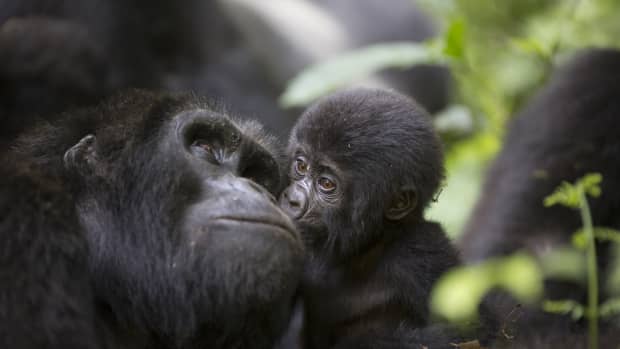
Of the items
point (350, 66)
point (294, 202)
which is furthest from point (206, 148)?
point (350, 66)

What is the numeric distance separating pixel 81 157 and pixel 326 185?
76 centimetres

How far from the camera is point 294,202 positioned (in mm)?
2408

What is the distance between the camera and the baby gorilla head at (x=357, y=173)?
241 centimetres

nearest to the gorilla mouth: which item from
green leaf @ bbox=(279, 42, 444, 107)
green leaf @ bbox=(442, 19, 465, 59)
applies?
green leaf @ bbox=(279, 42, 444, 107)

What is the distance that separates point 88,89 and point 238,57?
1.48 m

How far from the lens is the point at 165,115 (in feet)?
6.66

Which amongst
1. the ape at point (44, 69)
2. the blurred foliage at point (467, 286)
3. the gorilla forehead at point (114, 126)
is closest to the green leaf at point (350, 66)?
the ape at point (44, 69)

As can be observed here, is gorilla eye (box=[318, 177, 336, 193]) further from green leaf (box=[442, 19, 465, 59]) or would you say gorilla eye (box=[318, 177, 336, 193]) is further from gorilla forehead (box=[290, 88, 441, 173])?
green leaf (box=[442, 19, 465, 59])

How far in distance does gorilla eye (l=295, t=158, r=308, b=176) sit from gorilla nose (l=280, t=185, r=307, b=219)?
6 cm

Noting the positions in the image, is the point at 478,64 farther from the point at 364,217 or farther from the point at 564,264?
the point at 364,217

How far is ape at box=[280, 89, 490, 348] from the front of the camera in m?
2.39

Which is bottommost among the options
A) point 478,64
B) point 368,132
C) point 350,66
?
point 368,132

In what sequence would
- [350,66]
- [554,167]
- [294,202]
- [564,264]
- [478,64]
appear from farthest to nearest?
[478,64] < [350,66] < [554,167] < [564,264] < [294,202]

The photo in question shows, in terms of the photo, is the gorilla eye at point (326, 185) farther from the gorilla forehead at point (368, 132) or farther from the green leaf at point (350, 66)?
the green leaf at point (350, 66)
